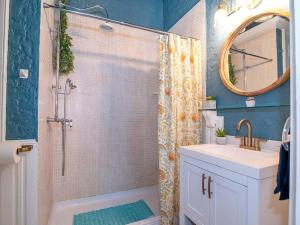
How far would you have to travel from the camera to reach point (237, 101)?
1.54 meters

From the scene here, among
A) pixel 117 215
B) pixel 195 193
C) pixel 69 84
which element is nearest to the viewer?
pixel 195 193

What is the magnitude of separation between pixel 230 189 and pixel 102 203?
1703mm

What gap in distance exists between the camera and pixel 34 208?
41.4 inches

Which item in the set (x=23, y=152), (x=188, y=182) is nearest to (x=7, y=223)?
(x=23, y=152)

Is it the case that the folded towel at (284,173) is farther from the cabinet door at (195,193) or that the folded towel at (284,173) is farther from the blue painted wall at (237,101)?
the blue painted wall at (237,101)

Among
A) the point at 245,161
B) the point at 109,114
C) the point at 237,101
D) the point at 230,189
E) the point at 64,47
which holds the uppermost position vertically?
the point at 64,47

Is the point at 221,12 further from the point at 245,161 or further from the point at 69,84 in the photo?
the point at 69,84

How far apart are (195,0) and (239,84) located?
1.24 metres

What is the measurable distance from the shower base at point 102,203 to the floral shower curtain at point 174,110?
1.21 ft

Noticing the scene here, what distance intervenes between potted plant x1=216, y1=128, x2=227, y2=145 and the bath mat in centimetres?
109

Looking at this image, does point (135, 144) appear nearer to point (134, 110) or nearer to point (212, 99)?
point (134, 110)

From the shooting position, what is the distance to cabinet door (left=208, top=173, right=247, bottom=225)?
3.09 feet

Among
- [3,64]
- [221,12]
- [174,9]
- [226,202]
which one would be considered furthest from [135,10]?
[226,202]

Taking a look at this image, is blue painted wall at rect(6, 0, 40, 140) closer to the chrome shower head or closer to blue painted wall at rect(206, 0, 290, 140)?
the chrome shower head
